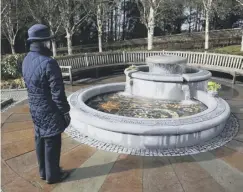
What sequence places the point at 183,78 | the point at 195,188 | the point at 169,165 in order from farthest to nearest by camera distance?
1. the point at 183,78
2. the point at 169,165
3. the point at 195,188

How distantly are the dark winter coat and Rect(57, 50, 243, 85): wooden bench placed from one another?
6.73 metres

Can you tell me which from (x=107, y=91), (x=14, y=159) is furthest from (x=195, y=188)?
(x=107, y=91)

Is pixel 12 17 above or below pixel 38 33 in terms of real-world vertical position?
above

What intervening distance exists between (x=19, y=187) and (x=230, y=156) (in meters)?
3.70

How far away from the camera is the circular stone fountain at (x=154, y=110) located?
497cm

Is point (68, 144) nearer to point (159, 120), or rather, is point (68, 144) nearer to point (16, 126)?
point (16, 126)

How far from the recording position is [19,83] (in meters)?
10.0

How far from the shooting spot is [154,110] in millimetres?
6867

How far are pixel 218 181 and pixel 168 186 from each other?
815mm

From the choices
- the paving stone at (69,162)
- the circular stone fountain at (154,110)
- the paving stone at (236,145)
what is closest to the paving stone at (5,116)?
the circular stone fountain at (154,110)

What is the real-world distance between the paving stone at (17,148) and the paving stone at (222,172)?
320cm

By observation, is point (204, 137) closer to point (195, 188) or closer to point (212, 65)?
point (195, 188)

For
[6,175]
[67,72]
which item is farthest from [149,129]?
[67,72]

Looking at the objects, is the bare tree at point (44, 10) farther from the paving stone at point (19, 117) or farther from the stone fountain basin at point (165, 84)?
the paving stone at point (19, 117)
